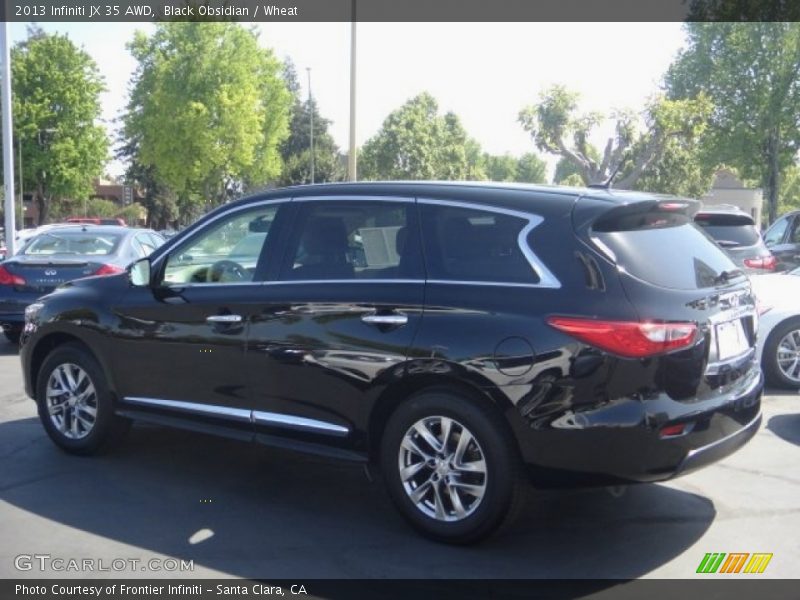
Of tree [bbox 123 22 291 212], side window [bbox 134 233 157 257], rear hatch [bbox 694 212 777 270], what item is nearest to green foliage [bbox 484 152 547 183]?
tree [bbox 123 22 291 212]

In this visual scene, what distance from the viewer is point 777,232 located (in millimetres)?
16625

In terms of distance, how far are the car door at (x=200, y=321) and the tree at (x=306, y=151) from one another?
57.1 metres

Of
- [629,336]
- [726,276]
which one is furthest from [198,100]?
[629,336]

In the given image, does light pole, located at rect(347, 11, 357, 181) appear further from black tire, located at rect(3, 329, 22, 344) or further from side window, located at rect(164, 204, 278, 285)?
side window, located at rect(164, 204, 278, 285)

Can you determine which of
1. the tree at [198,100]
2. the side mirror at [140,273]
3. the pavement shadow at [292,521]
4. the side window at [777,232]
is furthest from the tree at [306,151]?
the pavement shadow at [292,521]

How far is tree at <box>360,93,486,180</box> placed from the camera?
63812 millimetres

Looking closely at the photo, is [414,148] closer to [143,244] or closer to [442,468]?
[143,244]

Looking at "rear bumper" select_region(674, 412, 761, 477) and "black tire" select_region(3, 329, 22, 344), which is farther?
"black tire" select_region(3, 329, 22, 344)

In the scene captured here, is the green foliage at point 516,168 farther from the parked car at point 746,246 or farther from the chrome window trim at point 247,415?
the chrome window trim at point 247,415

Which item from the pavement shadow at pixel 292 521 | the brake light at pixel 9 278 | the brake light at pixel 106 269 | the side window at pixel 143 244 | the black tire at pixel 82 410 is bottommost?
the pavement shadow at pixel 292 521

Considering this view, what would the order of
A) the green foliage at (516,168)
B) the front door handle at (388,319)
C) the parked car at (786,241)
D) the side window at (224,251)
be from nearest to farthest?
the front door handle at (388,319) → the side window at (224,251) → the parked car at (786,241) → the green foliage at (516,168)

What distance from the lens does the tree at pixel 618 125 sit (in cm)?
3456

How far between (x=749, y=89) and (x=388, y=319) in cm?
3639

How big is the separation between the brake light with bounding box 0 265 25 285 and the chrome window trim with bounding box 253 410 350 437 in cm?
653
